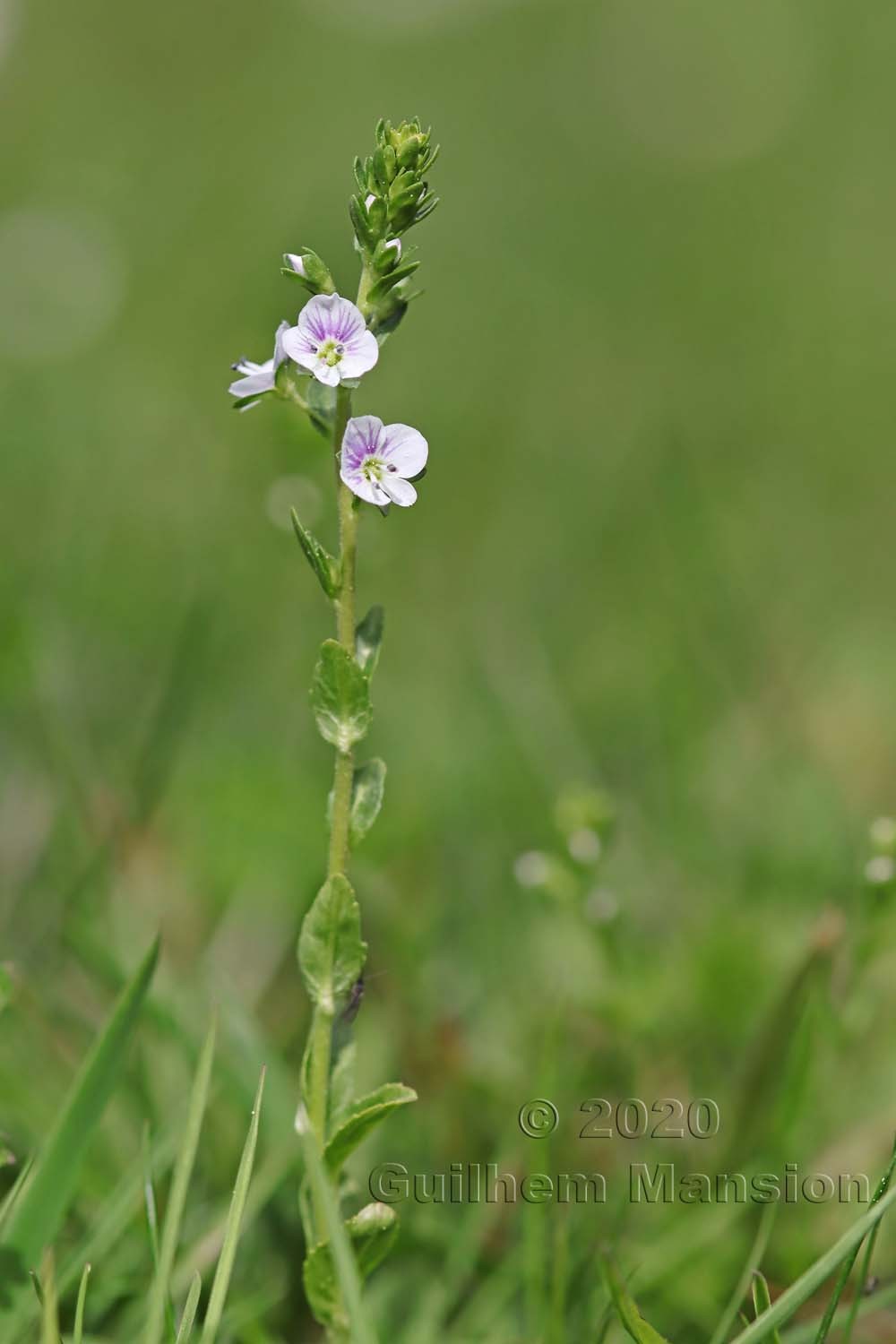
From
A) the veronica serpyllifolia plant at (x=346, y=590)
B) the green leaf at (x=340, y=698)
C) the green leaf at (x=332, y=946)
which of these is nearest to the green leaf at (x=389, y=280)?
the veronica serpyllifolia plant at (x=346, y=590)

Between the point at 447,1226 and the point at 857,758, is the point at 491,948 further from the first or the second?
the point at 857,758

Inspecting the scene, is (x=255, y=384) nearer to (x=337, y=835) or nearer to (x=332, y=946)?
(x=337, y=835)

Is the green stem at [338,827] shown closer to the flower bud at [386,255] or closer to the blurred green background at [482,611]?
the flower bud at [386,255]

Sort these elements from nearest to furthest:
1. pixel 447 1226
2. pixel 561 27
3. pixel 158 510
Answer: pixel 447 1226 → pixel 158 510 → pixel 561 27

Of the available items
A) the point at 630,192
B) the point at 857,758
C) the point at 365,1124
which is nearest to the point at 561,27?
the point at 630,192

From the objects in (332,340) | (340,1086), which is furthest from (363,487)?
(340,1086)

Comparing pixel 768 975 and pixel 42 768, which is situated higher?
pixel 42 768
